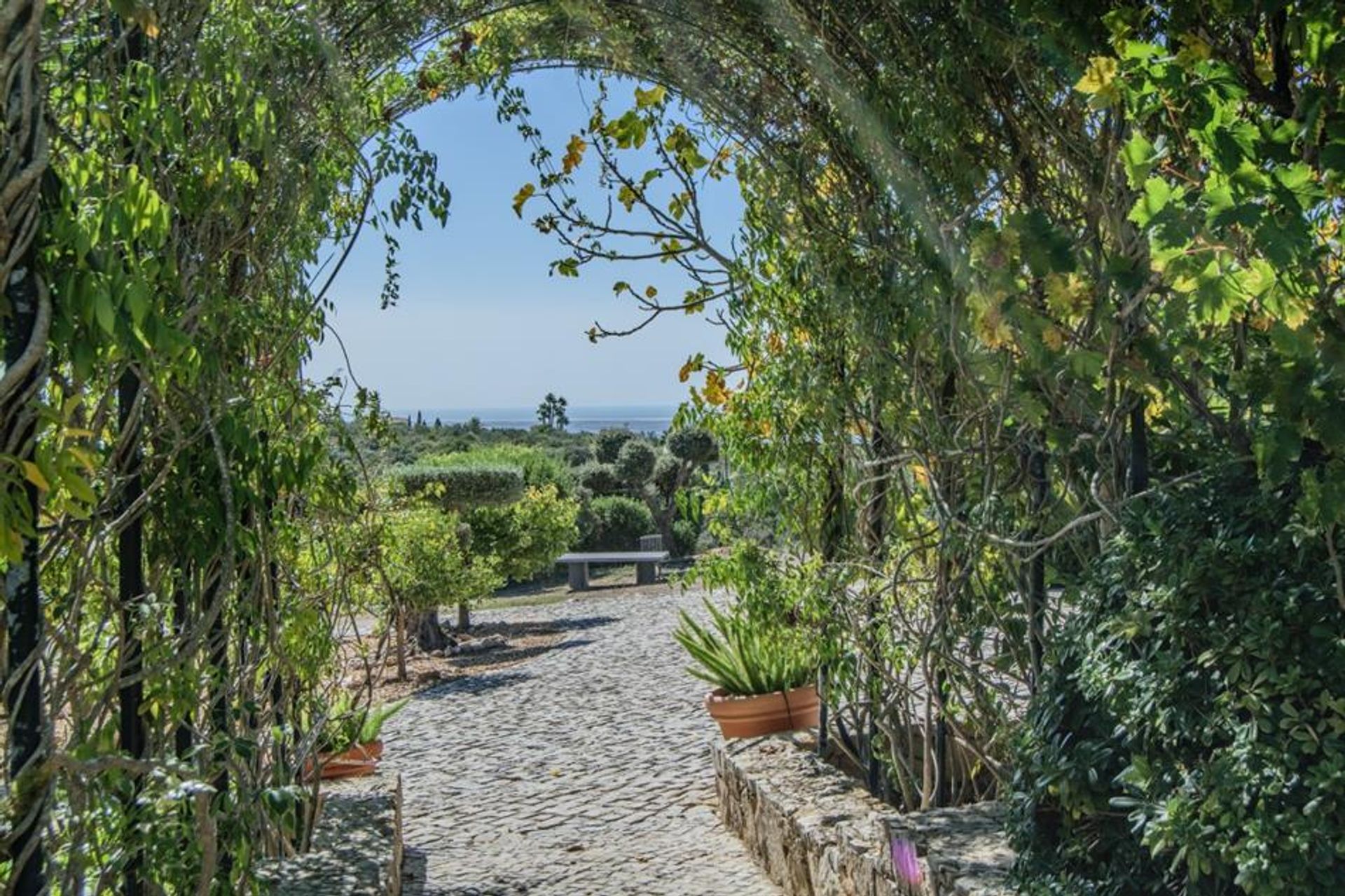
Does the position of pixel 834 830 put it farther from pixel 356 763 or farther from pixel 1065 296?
pixel 356 763

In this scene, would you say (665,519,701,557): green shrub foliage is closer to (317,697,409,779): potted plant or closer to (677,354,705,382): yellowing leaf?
(317,697,409,779): potted plant

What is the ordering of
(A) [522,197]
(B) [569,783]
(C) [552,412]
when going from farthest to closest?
(C) [552,412]
(B) [569,783]
(A) [522,197]

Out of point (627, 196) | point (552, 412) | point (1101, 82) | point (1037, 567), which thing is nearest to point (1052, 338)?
point (1101, 82)

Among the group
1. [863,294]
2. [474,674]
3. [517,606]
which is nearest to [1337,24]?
[863,294]

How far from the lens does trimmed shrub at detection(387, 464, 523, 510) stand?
40.1 feet

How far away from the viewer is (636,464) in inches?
834

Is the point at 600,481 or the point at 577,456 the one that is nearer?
the point at 600,481

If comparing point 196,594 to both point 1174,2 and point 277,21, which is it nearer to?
point 277,21

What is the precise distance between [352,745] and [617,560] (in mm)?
10625

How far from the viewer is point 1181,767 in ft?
6.98

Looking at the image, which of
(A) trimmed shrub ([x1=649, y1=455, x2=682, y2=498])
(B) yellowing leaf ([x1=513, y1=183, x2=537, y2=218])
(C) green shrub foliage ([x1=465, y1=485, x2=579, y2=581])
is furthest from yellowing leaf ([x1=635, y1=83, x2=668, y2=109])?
(A) trimmed shrub ([x1=649, y1=455, x2=682, y2=498])

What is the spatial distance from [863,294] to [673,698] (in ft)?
15.1

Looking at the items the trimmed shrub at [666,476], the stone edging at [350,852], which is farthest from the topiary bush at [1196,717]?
the trimmed shrub at [666,476]

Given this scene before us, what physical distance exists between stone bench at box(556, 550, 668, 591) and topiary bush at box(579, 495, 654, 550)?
3331mm
